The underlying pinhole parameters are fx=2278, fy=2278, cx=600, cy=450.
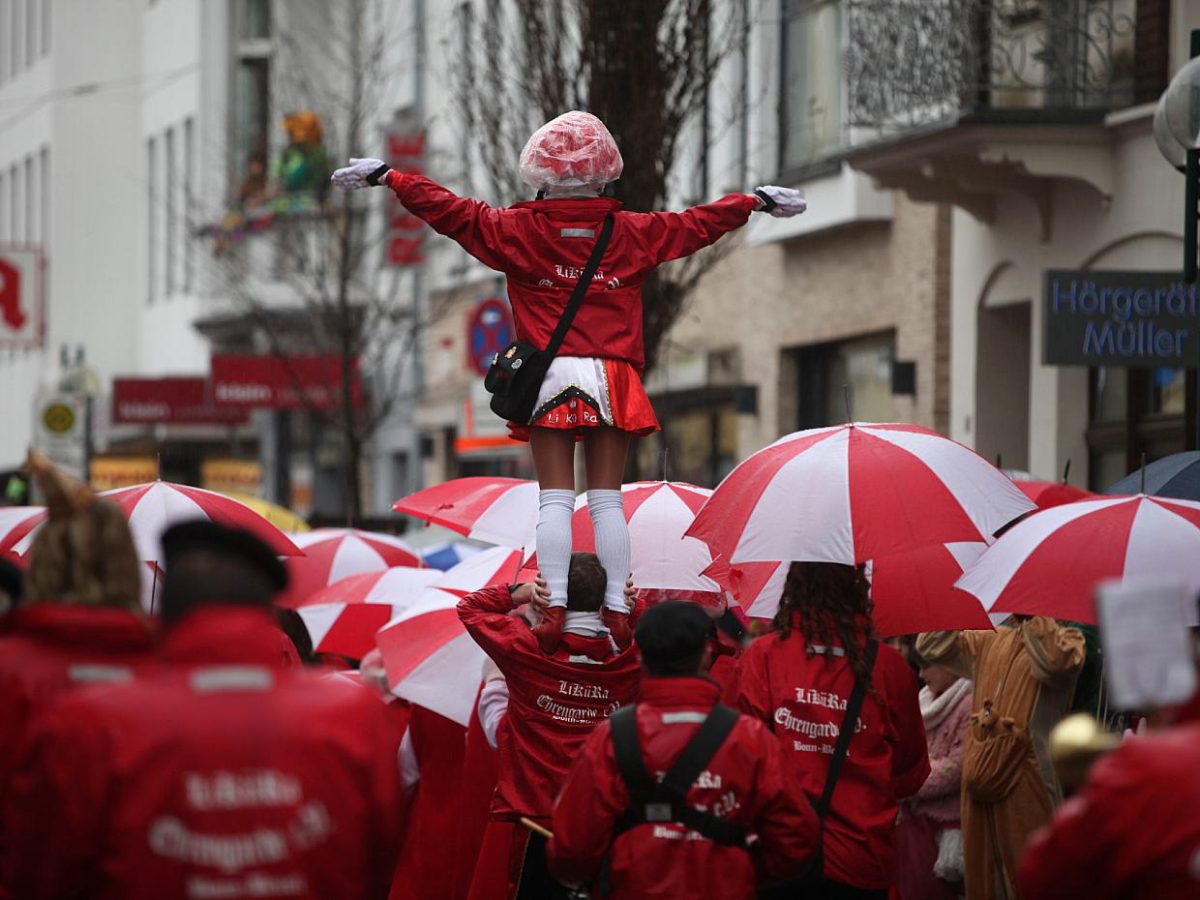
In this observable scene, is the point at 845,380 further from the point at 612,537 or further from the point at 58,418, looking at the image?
the point at 612,537

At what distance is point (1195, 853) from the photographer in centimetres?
440

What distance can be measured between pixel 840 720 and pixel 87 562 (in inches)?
118

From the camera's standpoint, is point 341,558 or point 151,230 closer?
point 341,558

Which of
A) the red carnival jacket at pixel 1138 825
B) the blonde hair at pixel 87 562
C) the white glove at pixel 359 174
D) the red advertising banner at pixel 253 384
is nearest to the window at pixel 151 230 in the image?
the red advertising banner at pixel 253 384

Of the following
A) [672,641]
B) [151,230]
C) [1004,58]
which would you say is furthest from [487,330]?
[151,230]

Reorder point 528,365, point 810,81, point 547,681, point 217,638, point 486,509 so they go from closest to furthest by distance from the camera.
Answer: point 217,638, point 547,681, point 528,365, point 486,509, point 810,81

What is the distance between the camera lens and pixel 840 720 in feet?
24.4

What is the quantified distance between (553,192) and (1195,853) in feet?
13.9

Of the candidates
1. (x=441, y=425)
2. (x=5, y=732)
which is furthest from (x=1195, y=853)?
(x=441, y=425)

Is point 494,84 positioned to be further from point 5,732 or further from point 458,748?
point 5,732

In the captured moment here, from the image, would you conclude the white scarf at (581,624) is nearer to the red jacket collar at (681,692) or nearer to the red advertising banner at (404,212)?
the red jacket collar at (681,692)

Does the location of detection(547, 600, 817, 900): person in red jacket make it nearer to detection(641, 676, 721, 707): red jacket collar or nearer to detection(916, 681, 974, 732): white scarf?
detection(641, 676, 721, 707): red jacket collar

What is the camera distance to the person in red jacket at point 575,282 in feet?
25.7

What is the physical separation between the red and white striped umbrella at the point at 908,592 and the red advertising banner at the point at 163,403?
27735 millimetres
